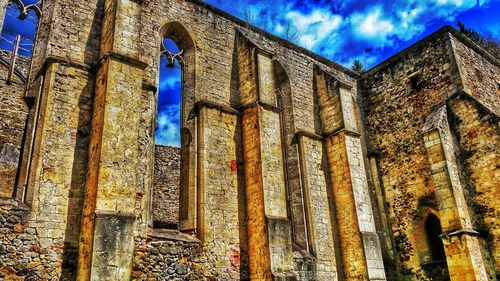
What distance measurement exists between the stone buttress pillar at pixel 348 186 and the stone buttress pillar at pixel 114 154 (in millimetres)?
5857

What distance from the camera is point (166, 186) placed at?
13.0 metres

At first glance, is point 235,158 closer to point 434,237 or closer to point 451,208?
point 451,208

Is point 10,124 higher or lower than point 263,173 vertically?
higher

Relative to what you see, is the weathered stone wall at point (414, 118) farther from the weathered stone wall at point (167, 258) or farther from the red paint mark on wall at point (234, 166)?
the weathered stone wall at point (167, 258)

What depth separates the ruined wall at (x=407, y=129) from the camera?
39.6 ft

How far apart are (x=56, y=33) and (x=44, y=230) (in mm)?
3868

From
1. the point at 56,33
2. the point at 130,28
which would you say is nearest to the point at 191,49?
the point at 130,28

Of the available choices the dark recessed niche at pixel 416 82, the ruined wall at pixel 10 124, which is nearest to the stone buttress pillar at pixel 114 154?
the ruined wall at pixel 10 124

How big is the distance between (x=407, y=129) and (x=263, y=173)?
611 centimetres

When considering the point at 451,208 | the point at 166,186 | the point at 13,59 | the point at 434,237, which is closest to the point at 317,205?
the point at 451,208

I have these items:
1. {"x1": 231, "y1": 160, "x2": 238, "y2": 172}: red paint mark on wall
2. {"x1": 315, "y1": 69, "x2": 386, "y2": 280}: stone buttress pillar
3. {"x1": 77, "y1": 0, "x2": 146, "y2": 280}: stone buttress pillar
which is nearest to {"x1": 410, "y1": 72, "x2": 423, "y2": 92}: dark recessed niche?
{"x1": 315, "y1": 69, "x2": 386, "y2": 280}: stone buttress pillar

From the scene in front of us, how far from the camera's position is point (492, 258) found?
411 inches

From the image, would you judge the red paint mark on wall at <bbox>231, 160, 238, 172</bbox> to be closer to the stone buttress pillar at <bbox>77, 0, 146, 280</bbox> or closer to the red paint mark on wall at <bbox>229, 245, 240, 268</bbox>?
the red paint mark on wall at <bbox>229, 245, 240, 268</bbox>

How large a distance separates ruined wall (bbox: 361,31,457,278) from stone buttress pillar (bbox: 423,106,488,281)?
3.58ft
